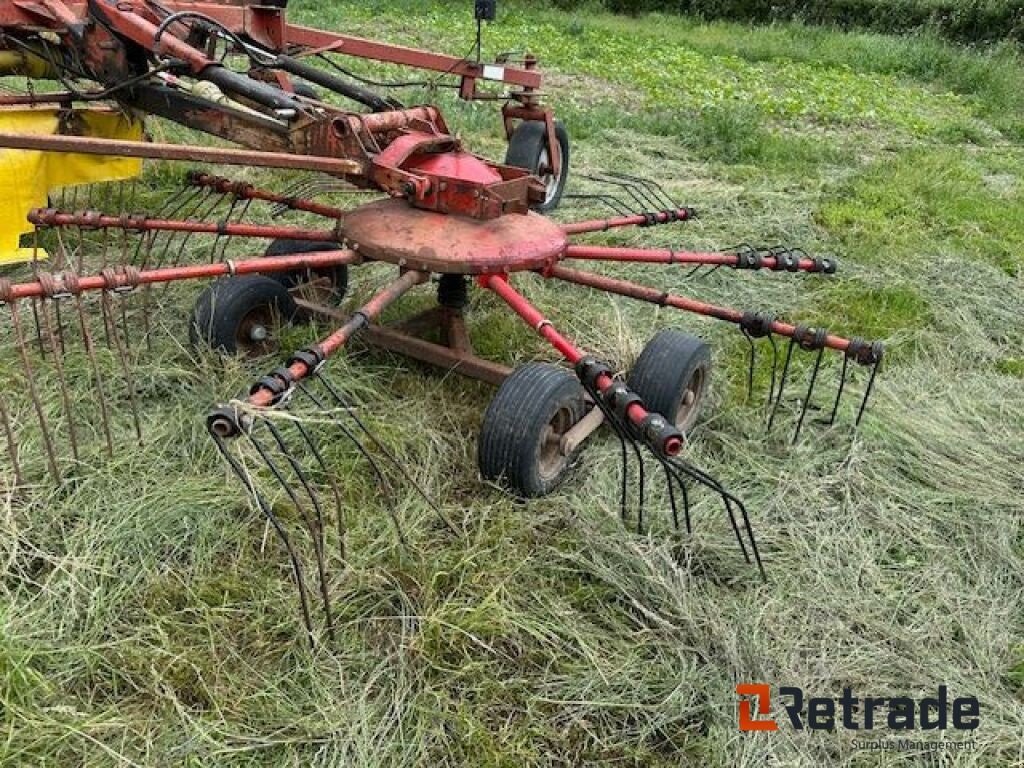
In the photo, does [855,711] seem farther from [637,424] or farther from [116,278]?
[116,278]

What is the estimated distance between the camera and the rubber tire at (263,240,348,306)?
4234 millimetres

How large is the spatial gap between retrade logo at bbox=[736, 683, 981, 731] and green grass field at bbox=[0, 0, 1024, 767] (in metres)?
0.03

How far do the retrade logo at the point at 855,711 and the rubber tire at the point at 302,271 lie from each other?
100 inches

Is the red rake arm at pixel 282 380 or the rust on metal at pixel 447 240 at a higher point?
the rust on metal at pixel 447 240

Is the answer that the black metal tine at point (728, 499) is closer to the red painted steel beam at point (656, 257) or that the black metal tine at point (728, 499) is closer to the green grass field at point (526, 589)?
the green grass field at point (526, 589)

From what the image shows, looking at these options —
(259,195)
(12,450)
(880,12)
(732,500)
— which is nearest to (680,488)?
(732,500)

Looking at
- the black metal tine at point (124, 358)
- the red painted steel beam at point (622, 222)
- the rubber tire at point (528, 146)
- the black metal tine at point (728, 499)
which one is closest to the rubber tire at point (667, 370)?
the black metal tine at point (728, 499)

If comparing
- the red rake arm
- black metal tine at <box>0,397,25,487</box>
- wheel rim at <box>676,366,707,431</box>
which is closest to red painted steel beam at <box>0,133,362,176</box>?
the red rake arm

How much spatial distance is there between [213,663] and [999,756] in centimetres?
208

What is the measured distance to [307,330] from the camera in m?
4.09

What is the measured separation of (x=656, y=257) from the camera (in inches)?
148

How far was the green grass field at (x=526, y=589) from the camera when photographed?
234 centimetres

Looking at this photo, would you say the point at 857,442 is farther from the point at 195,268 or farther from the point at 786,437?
the point at 195,268
